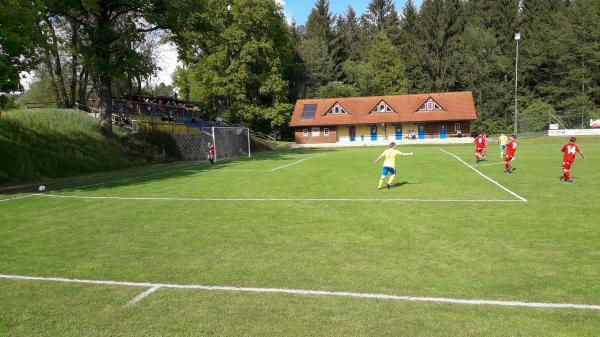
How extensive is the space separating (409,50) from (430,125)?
23755mm

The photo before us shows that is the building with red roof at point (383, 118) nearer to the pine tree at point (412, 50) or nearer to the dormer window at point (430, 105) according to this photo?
the dormer window at point (430, 105)

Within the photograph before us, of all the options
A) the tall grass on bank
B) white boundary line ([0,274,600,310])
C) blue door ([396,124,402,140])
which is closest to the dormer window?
blue door ([396,124,402,140])

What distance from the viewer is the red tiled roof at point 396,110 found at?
58.2 metres

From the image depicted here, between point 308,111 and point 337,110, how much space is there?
4.25 metres

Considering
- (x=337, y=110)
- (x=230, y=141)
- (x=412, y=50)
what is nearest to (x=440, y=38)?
(x=412, y=50)

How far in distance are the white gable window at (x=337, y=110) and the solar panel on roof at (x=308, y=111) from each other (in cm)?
233

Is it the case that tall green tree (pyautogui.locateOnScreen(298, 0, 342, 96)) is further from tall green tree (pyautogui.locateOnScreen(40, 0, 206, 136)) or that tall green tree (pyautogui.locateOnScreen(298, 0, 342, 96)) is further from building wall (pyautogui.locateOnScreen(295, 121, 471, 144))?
tall green tree (pyautogui.locateOnScreen(40, 0, 206, 136))

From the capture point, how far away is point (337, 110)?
6194 centimetres

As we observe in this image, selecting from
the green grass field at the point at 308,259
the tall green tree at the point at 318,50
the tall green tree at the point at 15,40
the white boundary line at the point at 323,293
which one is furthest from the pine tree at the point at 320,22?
the white boundary line at the point at 323,293

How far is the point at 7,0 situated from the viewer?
1529cm

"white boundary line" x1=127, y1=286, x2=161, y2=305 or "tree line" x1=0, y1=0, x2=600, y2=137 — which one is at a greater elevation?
"tree line" x1=0, y1=0, x2=600, y2=137

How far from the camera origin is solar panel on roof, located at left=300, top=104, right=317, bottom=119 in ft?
203

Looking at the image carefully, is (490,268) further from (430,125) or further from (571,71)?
(571,71)

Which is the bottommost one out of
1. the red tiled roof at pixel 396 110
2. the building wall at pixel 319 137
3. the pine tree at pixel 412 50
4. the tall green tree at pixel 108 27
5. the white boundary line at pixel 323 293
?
the white boundary line at pixel 323 293
